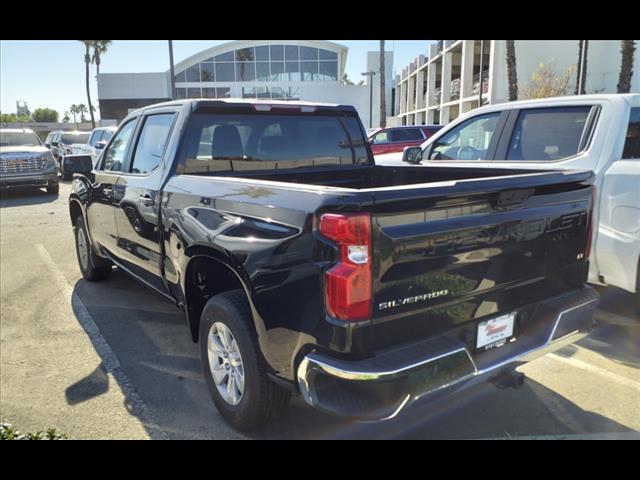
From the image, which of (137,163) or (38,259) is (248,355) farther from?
(38,259)

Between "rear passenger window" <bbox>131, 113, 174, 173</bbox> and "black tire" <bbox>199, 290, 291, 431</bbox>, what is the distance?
5.14 ft

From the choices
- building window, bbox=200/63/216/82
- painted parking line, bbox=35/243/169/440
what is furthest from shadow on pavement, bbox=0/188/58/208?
building window, bbox=200/63/216/82

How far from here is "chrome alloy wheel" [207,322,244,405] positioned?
2.93 metres

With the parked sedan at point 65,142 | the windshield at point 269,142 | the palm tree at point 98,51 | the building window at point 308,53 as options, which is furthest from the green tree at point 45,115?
the windshield at point 269,142

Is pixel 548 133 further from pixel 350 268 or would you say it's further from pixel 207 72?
pixel 207 72

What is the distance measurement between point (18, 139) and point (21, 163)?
5.95 feet

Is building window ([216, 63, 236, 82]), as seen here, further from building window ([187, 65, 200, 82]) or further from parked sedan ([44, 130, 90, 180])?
parked sedan ([44, 130, 90, 180])

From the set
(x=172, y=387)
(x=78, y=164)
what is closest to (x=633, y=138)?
(x=172, y=387)

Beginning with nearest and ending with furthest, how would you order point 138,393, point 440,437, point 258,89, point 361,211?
point 361,211, point 440,437, point 138,393, point 258,89

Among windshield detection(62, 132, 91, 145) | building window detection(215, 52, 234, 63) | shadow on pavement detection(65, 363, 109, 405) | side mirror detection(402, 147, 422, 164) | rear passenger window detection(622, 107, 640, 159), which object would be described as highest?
building window detection(215, 52, 234, 63)

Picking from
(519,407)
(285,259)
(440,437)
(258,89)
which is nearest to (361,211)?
(285,259)

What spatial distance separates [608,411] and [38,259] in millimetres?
7333

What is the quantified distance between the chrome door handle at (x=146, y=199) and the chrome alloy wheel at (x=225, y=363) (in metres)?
1.25

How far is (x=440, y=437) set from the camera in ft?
9.66
